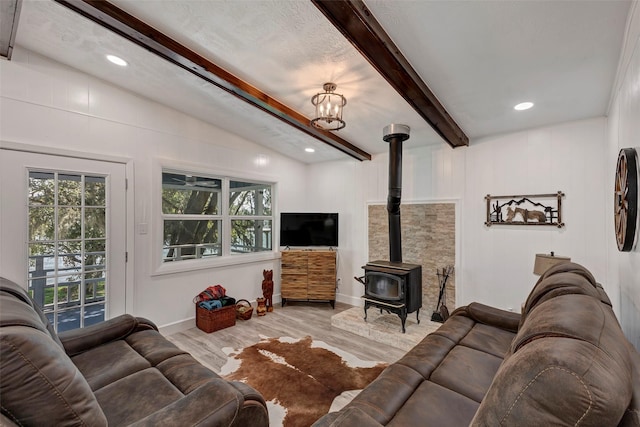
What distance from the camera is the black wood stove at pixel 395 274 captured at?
331 centimetres

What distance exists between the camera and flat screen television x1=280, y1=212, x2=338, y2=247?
186 inches

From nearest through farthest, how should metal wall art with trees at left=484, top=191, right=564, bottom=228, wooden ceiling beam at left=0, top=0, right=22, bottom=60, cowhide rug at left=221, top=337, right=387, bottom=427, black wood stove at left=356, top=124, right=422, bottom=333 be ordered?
wooden ceiling beam at left=0, top=0, right=22, bottom=60
cowhide rug at left=221, top=337, right=387, bottom=427
metal wall art with trees at left=484, top=191, right=564, bottom=228
black wood stove at left=356, top=124, right=422, bottom=333

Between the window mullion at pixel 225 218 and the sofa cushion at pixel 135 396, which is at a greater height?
the window mullion at pixel 225 218

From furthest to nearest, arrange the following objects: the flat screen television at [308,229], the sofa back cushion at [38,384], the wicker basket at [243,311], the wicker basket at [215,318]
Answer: the flat screen television at [308,229] → the wicker basket at [243,311] → the wicker basket at [215,318] → the sofa back cushion at [38,384]

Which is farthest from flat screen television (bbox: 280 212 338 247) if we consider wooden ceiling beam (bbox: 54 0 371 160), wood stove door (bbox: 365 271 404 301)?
wooden ceiling beam (bbox: 54 0 371 160)

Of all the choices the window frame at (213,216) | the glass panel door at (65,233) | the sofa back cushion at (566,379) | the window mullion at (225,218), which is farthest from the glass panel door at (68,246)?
the sofa back cushion at (566,379)

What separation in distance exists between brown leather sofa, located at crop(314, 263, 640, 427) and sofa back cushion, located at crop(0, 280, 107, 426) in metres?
0.83

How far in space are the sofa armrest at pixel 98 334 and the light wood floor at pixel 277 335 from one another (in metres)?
0.91

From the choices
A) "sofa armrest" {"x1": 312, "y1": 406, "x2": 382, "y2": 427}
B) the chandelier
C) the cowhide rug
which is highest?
the chandelier

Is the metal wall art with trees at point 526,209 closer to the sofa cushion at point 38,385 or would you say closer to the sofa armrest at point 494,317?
the sofa armrest at point 494,317

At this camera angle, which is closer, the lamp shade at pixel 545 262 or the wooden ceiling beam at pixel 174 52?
the wooden ceiling beam at pixel 174 52

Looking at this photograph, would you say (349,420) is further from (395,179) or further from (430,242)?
(430,242)

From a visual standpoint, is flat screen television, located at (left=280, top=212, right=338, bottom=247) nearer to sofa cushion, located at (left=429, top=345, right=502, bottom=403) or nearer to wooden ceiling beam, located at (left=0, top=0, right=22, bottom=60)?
sofa cushion, located at (left=429, top=345, right=502, bottom=403)

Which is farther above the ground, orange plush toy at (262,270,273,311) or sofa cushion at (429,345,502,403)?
sofa cushion at (429,345,502,403)
